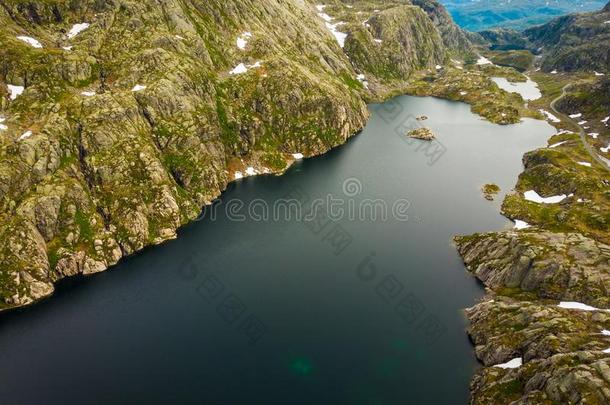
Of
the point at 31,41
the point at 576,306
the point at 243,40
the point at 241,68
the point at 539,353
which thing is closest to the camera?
the point at 539,353

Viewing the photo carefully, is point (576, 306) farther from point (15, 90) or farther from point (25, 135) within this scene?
point (15, 90)

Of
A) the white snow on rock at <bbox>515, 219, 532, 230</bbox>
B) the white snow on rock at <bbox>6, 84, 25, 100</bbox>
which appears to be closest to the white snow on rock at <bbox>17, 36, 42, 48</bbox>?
the white snow on rock at <bbox>6, 84, 25, 100</bbox>

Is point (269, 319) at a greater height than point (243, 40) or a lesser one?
lesser

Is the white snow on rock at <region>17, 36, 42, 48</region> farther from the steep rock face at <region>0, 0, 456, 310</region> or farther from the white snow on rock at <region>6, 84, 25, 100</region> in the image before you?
the white snow on rock at <region>6, 84, 25, 100</region>

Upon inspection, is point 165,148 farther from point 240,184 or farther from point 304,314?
point 304,314

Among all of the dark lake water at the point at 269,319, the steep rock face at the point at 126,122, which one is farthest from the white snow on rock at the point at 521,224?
the steep rock face at the point at 126,122

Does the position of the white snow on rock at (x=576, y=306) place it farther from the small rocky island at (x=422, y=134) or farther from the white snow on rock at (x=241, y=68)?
the white snow on rock at (x=241, y=68)

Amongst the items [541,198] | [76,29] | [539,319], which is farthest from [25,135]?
[541,198]

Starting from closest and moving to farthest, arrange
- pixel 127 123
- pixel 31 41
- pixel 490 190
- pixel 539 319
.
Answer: pixel 539 319, pixel 127 123, pixel 490 190, pixel 31 41

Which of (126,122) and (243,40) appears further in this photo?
(243,40)
